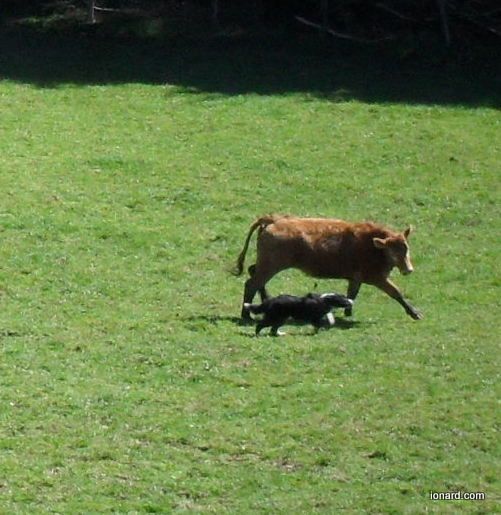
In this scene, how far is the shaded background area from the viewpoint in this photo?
24.5m

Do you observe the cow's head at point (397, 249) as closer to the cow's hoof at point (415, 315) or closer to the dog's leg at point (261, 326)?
the cow's hoof at point (415, 315)

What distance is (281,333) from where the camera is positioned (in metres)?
14.4

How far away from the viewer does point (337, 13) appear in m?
27.5

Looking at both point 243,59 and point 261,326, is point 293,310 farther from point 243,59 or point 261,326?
point 243,59

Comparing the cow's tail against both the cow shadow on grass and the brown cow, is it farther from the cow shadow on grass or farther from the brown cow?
the cow shadow on grass

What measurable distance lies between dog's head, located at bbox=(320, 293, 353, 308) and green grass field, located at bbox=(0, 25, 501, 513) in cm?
23

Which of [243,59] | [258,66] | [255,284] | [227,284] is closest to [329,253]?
[255,284]

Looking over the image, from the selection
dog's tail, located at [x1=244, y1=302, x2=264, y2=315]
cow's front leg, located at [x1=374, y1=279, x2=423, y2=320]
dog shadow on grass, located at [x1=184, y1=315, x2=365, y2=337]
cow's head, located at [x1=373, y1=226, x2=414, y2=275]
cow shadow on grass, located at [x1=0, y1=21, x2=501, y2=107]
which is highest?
cow's head, located at [x1=373, y1=226, x2=414, y2=275]

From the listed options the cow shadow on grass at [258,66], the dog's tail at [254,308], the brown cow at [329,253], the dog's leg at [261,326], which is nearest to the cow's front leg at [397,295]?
the brown cow at [329,253]

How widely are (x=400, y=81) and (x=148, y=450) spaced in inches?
589

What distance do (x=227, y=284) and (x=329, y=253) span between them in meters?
1.40

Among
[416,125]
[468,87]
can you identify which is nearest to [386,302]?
[416,125]

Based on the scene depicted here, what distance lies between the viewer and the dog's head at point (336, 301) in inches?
579

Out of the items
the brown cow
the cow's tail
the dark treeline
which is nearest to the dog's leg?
the brown cow
